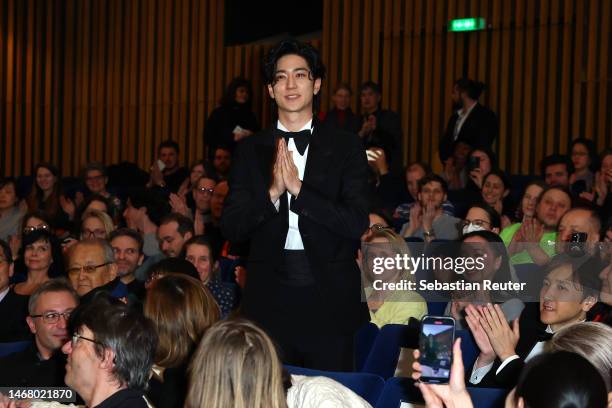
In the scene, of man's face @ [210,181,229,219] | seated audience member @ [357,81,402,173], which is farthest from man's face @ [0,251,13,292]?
seated audience member @ [357,81,402,173]

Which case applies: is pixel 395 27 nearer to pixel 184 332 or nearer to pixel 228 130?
pixel 228 130

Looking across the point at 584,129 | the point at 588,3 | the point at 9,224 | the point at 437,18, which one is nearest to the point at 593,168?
the point at 584,129

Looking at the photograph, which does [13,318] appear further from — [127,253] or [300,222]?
[300,222]

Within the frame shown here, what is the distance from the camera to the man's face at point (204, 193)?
7.52 metres

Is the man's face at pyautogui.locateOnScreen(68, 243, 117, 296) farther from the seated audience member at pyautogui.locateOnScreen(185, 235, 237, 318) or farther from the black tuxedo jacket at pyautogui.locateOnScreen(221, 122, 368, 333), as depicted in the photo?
the black tuxedo jacket at pyautogui.locateOnScreen(221, 122, 368, 333)

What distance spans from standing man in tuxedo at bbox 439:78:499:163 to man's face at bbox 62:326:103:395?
19.3 feet

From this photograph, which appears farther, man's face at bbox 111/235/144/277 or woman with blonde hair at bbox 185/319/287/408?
man's face at bbox 111/235/144/277

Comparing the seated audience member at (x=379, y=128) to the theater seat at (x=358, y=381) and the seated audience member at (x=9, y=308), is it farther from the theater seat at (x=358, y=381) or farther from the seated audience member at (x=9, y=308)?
the theater seat at (x=358, y=381)

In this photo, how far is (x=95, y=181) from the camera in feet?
28.3

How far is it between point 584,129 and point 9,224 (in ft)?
17.1

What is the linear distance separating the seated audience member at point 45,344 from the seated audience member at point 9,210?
12.7 ft

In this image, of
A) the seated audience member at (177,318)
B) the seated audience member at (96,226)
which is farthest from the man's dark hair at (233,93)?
the seated audience member at (177,318)

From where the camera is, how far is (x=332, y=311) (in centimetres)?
311

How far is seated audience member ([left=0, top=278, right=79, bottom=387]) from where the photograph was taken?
4047 millimetres
